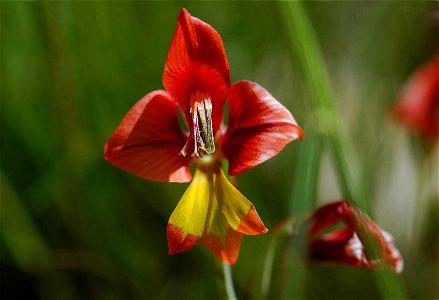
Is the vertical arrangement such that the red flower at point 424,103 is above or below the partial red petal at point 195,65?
below

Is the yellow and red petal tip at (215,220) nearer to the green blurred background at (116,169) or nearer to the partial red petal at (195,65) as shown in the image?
the partial red petal at (195,65)

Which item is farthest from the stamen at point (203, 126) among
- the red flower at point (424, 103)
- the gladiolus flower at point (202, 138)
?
the red flower at point (424, 103)

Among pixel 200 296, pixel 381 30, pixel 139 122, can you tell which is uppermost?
pixel 139 122

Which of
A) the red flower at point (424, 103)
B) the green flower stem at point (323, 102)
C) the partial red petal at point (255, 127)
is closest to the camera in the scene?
the partial red petal at point (255, 127)

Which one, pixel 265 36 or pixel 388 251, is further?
pixel 265 36

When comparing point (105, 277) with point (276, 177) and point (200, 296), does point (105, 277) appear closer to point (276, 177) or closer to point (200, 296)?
point (200, 296)

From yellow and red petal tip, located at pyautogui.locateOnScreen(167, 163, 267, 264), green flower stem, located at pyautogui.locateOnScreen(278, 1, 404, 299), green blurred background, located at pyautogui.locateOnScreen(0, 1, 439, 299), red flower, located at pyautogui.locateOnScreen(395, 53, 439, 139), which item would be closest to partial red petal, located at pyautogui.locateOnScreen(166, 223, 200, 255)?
yellow and red petal tip, located at pyautogui.locateOnScreen(167, 163, 267, 264)

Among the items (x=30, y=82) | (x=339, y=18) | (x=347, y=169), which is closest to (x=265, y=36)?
(x=339, y=18)

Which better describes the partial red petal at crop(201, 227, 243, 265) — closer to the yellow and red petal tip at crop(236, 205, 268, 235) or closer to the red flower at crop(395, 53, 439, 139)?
the yellow and red petal tip at crop(236, 205, 268, 235)
